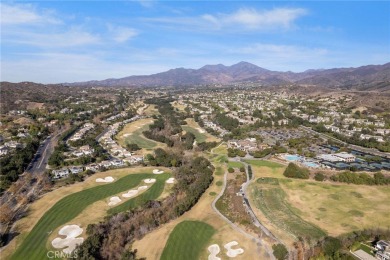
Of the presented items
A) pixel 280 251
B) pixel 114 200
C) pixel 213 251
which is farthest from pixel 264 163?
pixel 213 251

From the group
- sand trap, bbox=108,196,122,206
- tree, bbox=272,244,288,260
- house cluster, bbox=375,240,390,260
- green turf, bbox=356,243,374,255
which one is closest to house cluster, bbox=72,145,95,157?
sand trap, bbox=108,196,122,206

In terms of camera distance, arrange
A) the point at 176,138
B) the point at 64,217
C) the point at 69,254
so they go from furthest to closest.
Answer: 1. the point at 176,138
2. the point at 64,217
3. the point at 69,254

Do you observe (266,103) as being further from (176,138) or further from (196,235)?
(196,235)

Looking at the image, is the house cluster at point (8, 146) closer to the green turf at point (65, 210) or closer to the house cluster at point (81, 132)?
the house cluster at point (81, 132)

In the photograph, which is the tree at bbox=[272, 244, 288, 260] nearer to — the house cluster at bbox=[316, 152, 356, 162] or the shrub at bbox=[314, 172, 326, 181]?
the shrub at bbox=[314, 172, 326, 181]

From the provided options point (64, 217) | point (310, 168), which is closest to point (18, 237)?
point (64, 217)

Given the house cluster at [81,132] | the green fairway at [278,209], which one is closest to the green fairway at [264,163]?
the green fairway at [278,209]

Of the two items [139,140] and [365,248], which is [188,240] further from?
[139,140]
